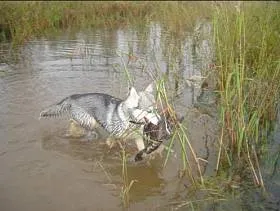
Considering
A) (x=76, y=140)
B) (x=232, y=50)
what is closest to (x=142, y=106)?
Result: (x=232, y=50)

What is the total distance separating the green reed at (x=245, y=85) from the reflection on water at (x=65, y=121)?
743 mm

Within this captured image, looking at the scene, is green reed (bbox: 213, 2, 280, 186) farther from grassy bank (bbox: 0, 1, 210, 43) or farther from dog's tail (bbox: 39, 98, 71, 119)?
grassy bank (bbox: 0, 1, 210, 43)

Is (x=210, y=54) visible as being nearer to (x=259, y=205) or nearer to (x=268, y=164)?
(x=268, y=164)

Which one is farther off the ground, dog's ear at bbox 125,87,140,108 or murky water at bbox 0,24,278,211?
dog's ear at bbox 125,87,140,108

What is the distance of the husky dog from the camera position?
4281mm

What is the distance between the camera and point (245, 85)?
509cm

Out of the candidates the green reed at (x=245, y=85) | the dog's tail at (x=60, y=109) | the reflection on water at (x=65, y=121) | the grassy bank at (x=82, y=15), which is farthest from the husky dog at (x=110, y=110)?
the grassy bank at (x=82, y=15)

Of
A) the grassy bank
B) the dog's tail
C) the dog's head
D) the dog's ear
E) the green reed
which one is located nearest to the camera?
the green reed

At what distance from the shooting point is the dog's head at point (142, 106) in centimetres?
413

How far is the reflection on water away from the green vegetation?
1.04ft

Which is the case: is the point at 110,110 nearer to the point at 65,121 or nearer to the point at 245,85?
the point at 65,121

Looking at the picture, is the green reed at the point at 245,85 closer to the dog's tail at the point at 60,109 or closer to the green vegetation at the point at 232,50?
the green vegetation at the point at 232,50

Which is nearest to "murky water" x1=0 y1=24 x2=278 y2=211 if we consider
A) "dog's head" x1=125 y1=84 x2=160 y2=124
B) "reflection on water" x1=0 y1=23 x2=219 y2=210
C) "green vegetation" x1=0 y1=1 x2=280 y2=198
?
"reflection on water" x1=0 y1=23 x2=219 y2=210

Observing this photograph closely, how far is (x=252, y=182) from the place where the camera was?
13.1 ft
